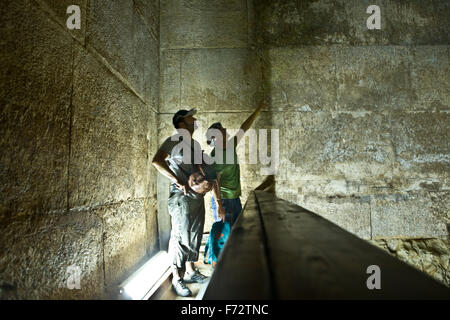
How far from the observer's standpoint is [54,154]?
1387 mm

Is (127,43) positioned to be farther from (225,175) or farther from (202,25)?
(225,175)

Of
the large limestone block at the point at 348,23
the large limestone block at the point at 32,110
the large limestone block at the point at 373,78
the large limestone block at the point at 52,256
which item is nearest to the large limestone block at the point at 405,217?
the large limestone block at the point at 373,78

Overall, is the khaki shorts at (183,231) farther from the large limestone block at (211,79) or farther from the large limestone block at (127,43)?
the large limestone block at (211,79)

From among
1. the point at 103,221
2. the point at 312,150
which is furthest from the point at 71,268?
the point at 312,150

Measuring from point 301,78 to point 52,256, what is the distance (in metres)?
3.37

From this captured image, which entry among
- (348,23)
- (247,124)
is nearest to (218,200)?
(247,124)

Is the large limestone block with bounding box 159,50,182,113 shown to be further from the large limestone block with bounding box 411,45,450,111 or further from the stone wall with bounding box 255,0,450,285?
the large limestone block with bounding box 411,45,450,111

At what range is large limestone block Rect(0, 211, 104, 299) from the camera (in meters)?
1.11

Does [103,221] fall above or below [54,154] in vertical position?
below

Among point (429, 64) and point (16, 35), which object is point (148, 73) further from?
point (429, 64)

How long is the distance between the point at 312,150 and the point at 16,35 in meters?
3.13

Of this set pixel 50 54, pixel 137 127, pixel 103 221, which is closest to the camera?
pixel 50 54

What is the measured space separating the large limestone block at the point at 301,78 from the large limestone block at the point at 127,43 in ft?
5.30

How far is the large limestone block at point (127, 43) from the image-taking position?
6.21ft
